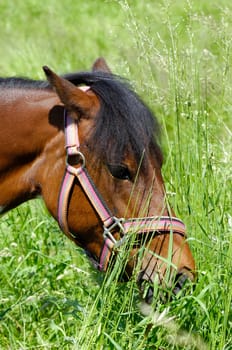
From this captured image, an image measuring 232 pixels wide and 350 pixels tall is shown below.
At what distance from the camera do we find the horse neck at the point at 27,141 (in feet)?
12.8

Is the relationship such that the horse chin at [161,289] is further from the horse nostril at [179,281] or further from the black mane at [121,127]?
the black mane at [121,127]

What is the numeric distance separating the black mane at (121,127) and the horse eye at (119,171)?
3 centimetres

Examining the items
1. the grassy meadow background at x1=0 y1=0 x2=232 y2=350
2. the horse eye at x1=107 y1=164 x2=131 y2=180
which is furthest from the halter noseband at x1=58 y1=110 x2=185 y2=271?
the grassy meadow background at x1=0 y1=0 x2=232 y2=350

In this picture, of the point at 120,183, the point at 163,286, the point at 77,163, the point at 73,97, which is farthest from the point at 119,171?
the point at 163,286

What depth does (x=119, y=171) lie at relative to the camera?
382 cm

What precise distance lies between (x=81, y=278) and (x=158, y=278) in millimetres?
1110

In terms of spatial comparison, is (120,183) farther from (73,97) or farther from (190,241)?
(190,241)

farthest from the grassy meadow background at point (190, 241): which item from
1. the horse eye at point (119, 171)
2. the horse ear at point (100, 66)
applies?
the horse eye at point (119, 171)

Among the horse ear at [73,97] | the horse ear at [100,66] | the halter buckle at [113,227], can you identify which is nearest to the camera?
the horse ear at [73,97]

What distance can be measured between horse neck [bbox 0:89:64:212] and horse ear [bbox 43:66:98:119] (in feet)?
0.36

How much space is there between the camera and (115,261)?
3.93 metres

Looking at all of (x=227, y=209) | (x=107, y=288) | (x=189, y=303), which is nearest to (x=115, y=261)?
(x=107, y=288)

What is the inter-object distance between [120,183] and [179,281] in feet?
1.62

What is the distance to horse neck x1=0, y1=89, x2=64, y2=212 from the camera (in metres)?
3.89
